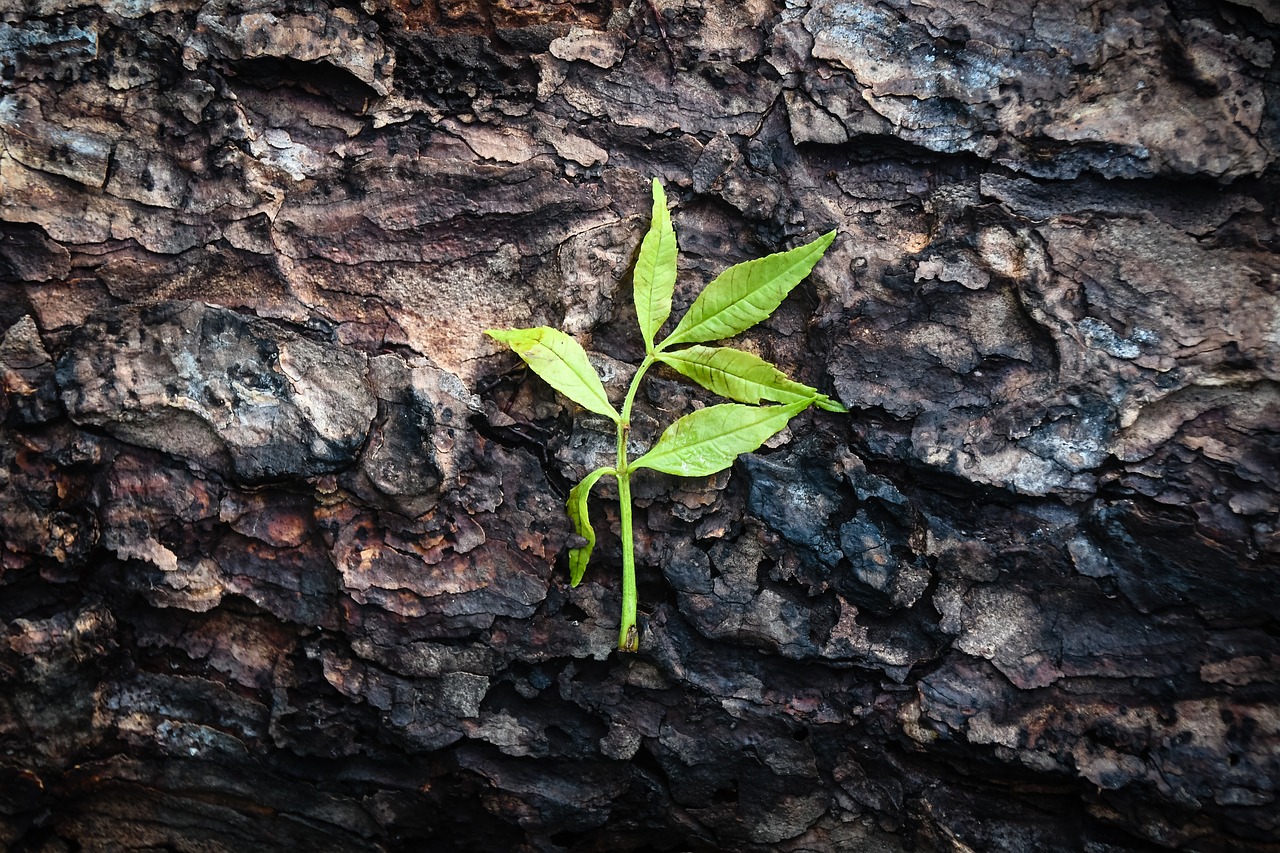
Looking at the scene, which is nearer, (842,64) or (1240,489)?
(1240,489)

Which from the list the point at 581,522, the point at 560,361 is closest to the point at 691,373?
the point at 560,361

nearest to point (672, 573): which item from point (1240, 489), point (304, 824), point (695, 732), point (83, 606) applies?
point (695, 732)

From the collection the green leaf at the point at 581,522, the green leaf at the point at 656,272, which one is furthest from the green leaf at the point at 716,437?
the green leaf at the point at 656,272

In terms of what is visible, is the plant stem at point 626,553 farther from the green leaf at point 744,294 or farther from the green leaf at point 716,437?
the green leaf at point 744,294

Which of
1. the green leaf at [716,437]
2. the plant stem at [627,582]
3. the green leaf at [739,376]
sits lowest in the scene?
the plant stem at [627,582]

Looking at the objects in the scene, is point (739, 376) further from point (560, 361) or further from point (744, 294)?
point (560, 361)

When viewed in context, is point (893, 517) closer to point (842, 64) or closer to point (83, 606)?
point (842, 64)
